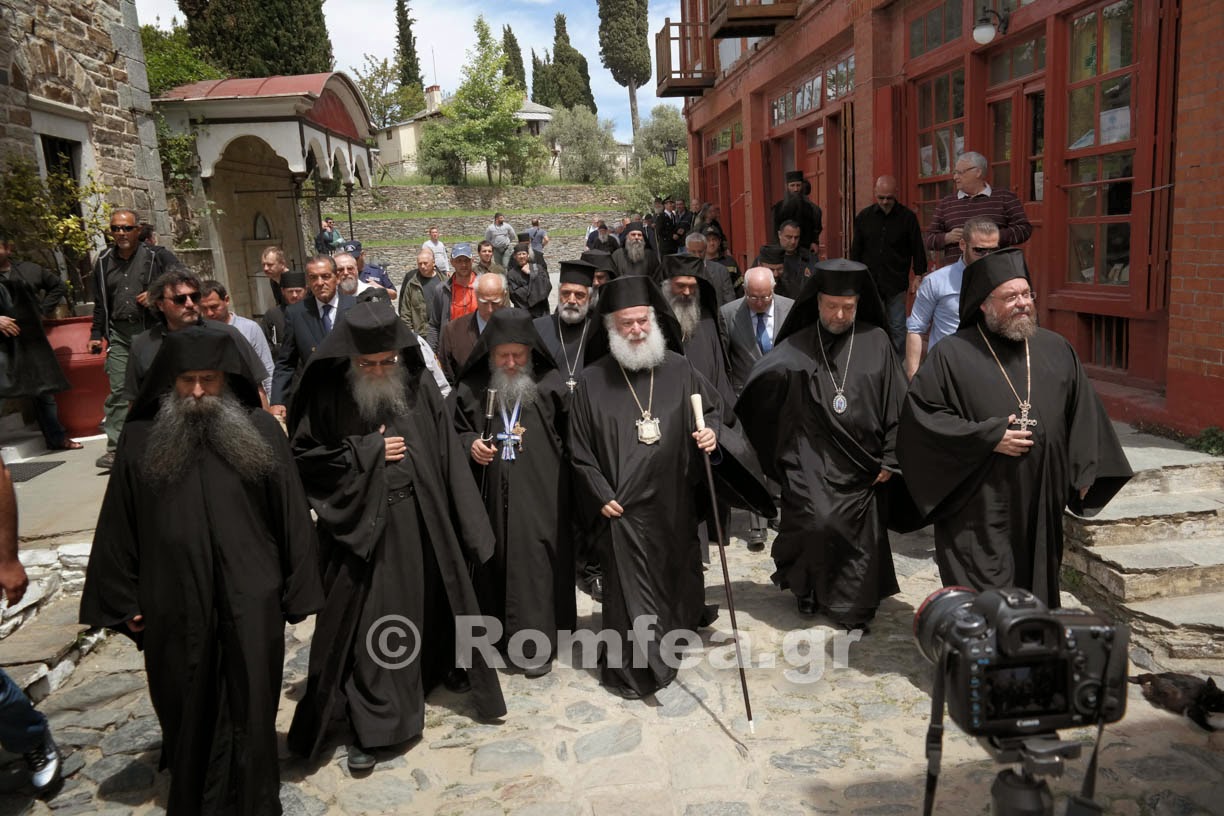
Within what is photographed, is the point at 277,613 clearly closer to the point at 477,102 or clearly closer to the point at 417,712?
the point at 417,712

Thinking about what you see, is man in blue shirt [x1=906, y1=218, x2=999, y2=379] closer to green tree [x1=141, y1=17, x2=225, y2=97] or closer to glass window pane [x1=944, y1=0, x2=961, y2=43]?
glass window pane [x1=944, y1=0, x2=961, y2=43]

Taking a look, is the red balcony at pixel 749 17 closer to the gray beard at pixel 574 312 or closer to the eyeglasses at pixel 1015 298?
the gray beard at pixel 574 312

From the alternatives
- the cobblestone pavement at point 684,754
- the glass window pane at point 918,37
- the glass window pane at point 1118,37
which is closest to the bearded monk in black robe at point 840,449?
the cobblestone pavement at point 684,754

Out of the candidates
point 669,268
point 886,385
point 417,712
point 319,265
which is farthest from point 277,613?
point 669,268

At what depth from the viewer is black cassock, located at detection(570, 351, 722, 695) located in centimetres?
485

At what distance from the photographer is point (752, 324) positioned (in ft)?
24.0

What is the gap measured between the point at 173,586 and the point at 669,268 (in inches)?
190

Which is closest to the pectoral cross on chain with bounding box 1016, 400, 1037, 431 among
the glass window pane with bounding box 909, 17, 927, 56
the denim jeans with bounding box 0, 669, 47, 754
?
the denim jeans with bounding box 0, 669, 47, 754

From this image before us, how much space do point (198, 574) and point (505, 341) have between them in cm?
208

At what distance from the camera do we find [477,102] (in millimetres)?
49438

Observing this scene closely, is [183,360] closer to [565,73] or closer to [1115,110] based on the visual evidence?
[1115,110]

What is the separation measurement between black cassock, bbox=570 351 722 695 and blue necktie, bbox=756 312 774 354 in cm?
221

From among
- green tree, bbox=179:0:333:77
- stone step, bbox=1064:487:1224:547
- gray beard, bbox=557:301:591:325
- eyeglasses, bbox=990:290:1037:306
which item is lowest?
stone step, bbox=1064:487:1224:547

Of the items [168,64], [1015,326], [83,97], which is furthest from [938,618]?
[168,64]
